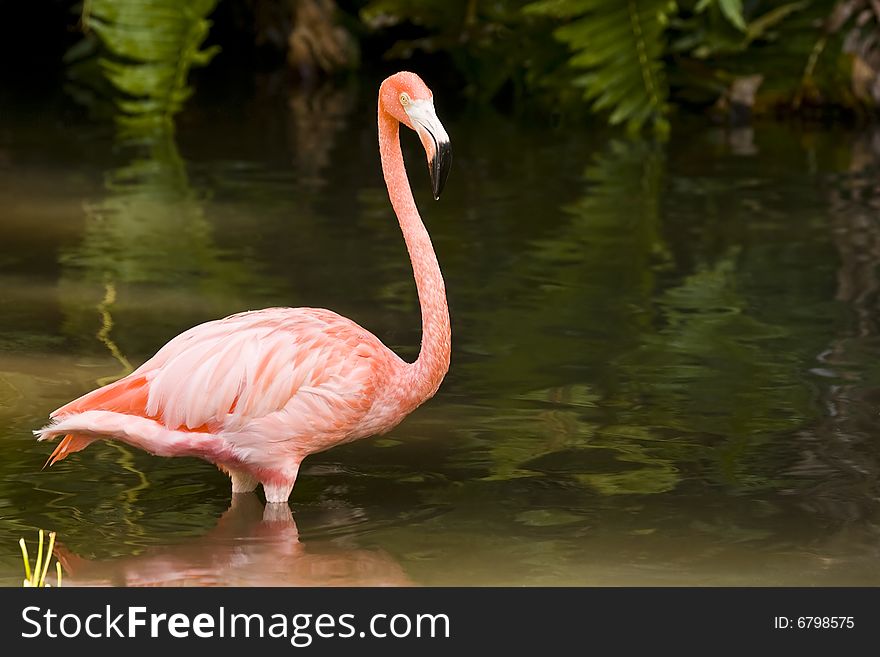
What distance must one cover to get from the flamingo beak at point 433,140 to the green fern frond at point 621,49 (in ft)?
19.6

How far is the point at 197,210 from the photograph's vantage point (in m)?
7.64

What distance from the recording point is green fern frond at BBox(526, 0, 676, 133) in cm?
965

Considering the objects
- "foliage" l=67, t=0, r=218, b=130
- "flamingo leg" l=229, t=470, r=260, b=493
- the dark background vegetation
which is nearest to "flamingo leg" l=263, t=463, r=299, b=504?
"flamingo leg" l=229, t=470, r=260, b=493

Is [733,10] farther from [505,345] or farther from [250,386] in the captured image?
[250,386]

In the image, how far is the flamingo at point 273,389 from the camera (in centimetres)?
363

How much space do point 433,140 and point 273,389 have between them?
2.22 ft

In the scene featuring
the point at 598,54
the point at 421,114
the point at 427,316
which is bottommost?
the point at 427,316

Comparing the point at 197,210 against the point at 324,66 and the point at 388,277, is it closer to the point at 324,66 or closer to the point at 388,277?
the point at 388,277

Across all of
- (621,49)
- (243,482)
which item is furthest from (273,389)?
(621,49)

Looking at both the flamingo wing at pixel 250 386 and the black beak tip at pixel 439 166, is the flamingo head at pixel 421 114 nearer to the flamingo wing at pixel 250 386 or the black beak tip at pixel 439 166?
the black beak tip at pixel 439 166

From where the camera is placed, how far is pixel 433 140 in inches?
144

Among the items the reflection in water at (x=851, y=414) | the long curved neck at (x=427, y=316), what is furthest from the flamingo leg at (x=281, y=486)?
the reflection in water at (x=851, y=414)

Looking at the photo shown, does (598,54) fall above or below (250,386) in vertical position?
above

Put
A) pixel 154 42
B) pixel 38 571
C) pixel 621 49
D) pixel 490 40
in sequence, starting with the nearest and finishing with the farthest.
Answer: pixel 38 571
pixel 621 49
pixel 154 42
pixel 490 40
